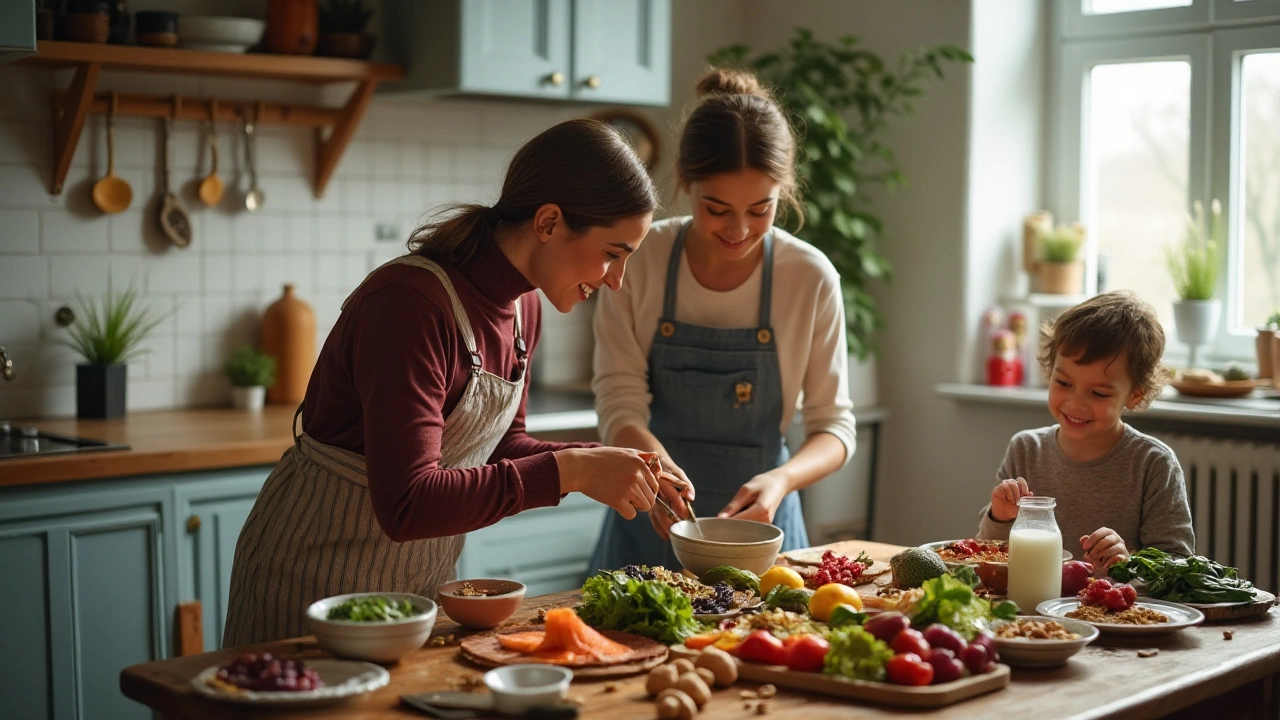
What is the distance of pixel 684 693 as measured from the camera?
153cm

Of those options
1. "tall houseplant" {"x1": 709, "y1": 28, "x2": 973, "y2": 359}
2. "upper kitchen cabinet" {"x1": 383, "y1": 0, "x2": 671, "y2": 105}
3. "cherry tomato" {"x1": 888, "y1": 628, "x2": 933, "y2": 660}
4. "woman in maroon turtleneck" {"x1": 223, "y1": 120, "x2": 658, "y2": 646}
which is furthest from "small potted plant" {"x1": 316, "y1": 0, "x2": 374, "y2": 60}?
"cherry tomato" {"x1": 888, "y1": 628, "x2": 933, "y2": 660}

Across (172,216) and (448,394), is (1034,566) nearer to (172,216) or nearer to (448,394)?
(448,394)

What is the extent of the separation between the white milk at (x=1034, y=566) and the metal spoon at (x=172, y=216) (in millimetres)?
2657

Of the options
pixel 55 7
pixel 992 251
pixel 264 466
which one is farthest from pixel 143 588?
pixel 992 251

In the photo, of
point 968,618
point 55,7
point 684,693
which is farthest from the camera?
point 55,7

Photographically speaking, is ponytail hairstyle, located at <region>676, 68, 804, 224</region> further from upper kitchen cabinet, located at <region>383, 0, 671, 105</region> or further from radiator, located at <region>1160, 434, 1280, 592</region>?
radiator, located at <region>1160, 434, 1280, 592</region>

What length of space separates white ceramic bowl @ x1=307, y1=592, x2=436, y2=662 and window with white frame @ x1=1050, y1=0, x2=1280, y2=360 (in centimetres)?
311

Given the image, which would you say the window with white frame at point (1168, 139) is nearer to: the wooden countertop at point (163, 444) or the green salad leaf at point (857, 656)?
the wooden countertop at point (163, 444)

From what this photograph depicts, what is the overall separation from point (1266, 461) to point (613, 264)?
2.29 m

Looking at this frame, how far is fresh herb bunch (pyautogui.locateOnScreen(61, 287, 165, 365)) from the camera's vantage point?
3.53 metres

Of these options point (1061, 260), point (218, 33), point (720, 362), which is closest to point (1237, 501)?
point (1061, 260)

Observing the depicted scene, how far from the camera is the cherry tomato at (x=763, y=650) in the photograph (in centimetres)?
165

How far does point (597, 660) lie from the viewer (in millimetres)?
1667

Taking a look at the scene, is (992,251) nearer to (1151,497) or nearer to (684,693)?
(1151,497)
